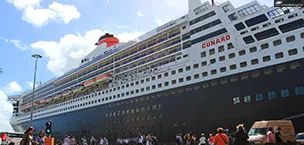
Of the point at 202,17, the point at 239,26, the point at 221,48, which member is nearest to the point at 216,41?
the point at 221,48

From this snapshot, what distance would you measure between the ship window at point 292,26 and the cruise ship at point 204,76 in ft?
0.22

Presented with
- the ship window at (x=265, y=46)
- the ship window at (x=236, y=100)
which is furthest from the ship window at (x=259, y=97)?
the ship window at (x=265, y=46)

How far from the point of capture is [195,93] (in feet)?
86.2

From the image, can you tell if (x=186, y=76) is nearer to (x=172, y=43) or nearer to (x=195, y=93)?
(x=195, y=93)

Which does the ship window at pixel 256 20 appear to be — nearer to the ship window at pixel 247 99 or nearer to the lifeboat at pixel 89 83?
the ship window at pixel 247 99

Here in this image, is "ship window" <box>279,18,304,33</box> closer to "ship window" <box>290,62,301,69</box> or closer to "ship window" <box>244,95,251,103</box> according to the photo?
"ship window" <box>290,62,301,69</box>

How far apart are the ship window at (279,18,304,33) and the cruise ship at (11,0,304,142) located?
7cm

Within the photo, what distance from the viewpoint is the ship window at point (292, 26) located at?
68.4ft

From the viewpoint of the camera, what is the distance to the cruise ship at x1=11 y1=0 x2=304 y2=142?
21031 mm

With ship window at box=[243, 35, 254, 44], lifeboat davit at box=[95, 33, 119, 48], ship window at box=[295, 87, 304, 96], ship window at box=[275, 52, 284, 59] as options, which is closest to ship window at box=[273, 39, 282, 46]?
ship window at box=[275, 52, 284, 59]

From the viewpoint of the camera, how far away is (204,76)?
26.0m

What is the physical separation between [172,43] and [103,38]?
22.2 m

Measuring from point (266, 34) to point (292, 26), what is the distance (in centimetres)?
199

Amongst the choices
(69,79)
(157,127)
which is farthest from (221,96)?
(69,79)
